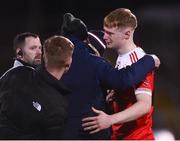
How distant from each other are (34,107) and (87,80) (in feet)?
0.97

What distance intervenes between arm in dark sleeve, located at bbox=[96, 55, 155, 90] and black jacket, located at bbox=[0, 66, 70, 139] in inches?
7.9

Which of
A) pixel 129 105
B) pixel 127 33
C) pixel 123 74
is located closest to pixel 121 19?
pixel 127 33

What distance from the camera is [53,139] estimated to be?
2.77 m

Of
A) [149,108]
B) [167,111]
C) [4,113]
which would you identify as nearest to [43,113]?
[4,113]

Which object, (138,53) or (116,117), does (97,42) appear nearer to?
(138,53)

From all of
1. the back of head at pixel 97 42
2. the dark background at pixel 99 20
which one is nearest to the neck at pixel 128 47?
the back of head at pixel 97 42

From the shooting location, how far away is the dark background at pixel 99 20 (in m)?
12.4

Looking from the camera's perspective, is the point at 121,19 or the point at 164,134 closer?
the point at 121,19

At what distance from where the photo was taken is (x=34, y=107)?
9.18ft

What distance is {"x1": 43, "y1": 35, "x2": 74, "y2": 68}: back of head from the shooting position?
272 cm

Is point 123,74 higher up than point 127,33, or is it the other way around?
point 127,33

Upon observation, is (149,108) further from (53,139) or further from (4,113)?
(4,113)

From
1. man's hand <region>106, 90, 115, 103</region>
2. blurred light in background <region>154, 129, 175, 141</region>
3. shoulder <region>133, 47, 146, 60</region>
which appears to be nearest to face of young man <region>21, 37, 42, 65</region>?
man's hand <region>106, 90, 115, 103</region>

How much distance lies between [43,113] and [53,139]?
0.14m
